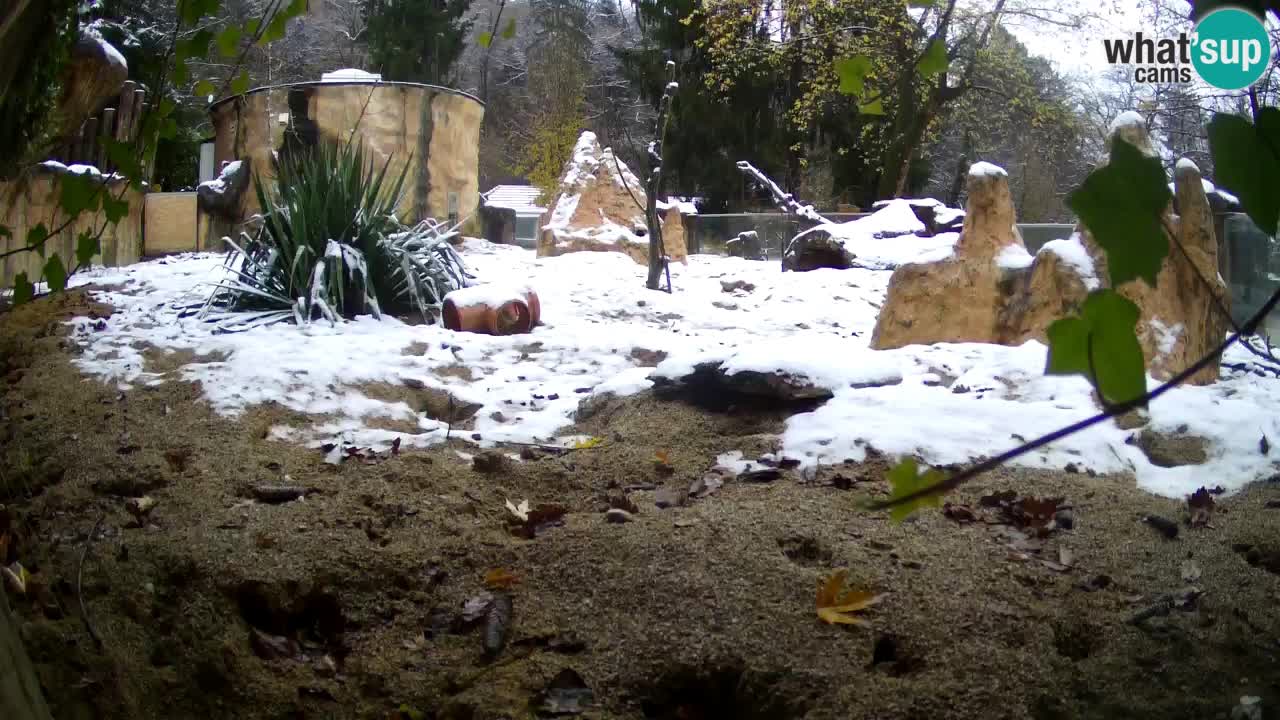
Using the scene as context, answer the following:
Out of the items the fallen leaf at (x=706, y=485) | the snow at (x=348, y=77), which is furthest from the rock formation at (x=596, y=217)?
the fallen leaf at (x=706, y=485)

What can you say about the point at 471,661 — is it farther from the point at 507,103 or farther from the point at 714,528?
the point at 507,103

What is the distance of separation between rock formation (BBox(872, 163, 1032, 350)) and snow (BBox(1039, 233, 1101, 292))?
41cm

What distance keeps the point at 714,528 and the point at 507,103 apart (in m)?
27.5

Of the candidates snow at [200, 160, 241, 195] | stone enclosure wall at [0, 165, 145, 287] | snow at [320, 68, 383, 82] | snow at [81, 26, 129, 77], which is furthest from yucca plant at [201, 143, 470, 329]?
snow at [320, 68, 383, 82]

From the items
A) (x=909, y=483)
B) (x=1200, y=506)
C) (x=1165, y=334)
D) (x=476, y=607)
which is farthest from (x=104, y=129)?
(x=909, y=483)

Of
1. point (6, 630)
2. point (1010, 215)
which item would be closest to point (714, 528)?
point (6, 630)

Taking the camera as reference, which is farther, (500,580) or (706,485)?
(706,485)

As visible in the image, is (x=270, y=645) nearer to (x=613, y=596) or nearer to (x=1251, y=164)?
(x=613, y=596)

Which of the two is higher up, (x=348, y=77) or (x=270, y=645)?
(x=348, y=77)

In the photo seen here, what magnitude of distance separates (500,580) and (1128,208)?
5.96 ft

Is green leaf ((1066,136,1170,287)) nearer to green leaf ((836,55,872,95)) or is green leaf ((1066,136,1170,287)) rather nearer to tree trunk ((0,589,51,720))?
green leaf ((836,55,872,95))

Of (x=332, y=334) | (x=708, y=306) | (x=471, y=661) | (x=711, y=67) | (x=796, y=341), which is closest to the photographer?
(x=471, y=661)

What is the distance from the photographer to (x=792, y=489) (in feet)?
8.48

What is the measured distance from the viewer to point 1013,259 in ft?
16.9
